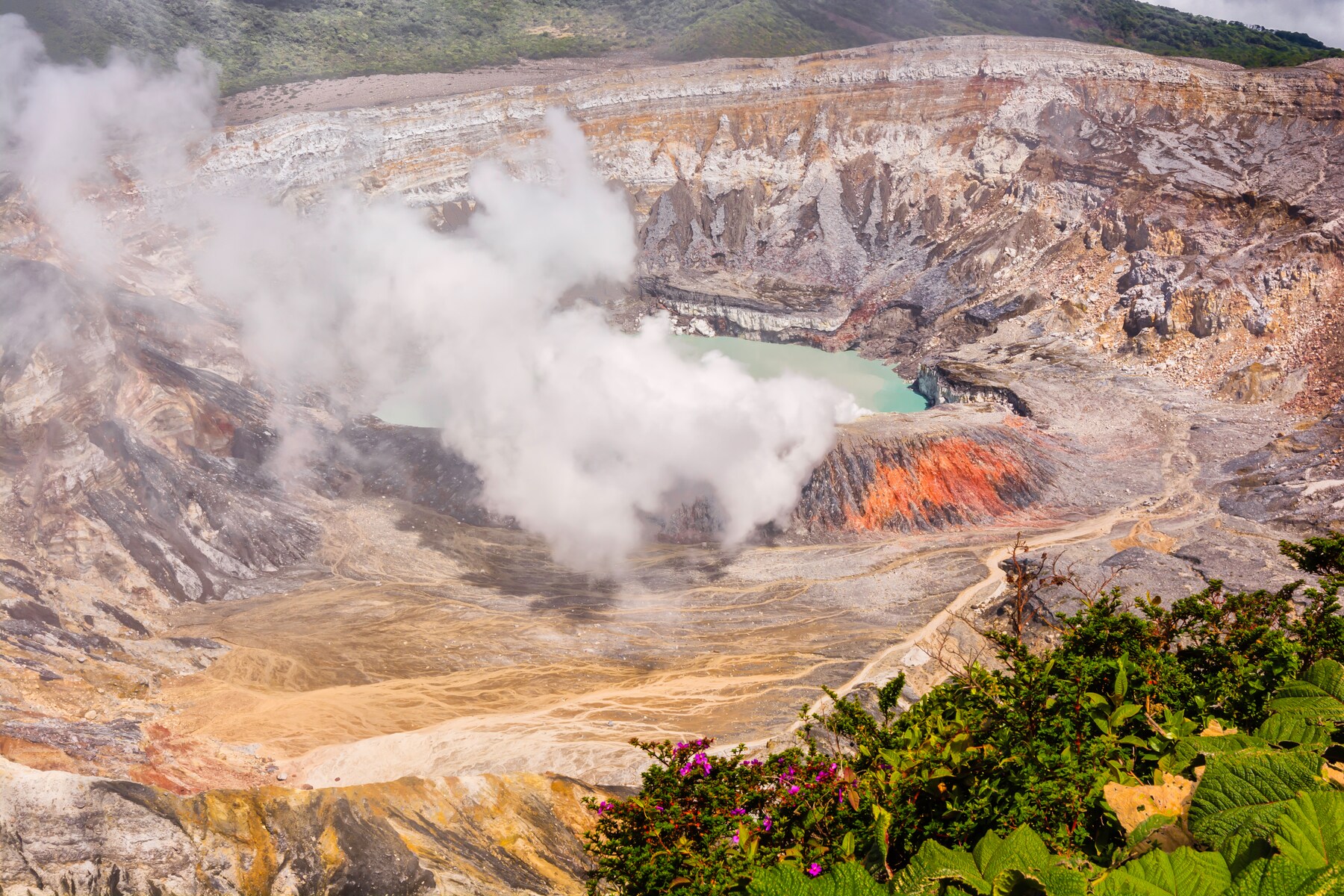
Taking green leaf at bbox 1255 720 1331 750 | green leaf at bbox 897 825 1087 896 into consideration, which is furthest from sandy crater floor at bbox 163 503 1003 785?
green leaf at bbox 897 825 1087 896

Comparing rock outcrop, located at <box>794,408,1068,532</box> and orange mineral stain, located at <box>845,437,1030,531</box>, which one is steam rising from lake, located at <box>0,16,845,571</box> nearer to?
rock outcrop, located at <box>794,408,1068,532</box>

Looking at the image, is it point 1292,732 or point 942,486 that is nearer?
point 1292,732

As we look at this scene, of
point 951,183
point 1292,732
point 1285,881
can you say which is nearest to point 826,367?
point 951,183

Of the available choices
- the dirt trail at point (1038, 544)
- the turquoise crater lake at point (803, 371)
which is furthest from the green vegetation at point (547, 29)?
the dirt trail at point (1038, 544)

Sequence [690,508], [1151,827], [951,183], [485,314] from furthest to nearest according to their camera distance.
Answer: [951,183] → [485,314] → [690,508] → [1151,827]

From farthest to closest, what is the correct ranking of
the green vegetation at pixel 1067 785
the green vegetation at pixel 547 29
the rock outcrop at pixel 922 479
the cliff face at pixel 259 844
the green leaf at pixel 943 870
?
the green vegetation at pixel 547 29 < the rock outcrop at pixel 922 479 < the cliff face at pixel 259 844 < the green leaf at pixel 943 870 < the green vegetation at pixel 1067 785

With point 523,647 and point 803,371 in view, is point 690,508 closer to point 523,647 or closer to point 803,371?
point 523,647

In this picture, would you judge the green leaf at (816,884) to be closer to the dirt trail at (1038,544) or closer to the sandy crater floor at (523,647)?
the sandy crater floor at (523,647)

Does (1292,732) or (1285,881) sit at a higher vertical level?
Answer: (1285,881)
